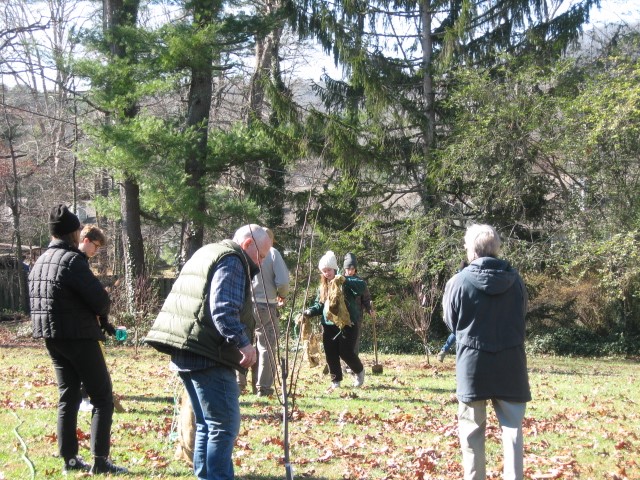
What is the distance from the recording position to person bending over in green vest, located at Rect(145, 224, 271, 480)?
4.53m

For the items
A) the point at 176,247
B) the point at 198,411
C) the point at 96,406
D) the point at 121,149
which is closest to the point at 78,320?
the point at 96,406

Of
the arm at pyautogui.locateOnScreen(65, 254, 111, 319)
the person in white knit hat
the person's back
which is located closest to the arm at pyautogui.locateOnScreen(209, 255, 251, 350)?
the arm at pyautogui.locateOnScreen(65, 254, 111, 319)

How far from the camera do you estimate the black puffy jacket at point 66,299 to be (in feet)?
17.7

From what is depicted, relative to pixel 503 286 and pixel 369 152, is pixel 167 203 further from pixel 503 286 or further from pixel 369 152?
pixel 503 286

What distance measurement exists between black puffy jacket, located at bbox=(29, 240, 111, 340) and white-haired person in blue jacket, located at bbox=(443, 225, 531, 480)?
245 cm

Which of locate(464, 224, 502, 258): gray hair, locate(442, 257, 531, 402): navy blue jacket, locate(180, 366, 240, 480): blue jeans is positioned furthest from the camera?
locate(464, 224, 502, 258): gray hair

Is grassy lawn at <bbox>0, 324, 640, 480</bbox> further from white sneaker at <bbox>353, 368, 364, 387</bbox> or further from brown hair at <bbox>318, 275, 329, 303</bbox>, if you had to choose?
brown hair at <bbox>318, 275, 329, 303</bbox>

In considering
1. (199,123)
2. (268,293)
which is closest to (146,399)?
(268,293)

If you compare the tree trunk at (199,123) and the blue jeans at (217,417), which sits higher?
the tree trunk at (199,123)

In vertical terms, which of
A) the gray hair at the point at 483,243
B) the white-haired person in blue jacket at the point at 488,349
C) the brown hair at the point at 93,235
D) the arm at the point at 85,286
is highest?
the brown hair at the point at 93,235

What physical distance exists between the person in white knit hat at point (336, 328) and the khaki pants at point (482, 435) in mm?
5106

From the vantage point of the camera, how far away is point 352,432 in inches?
293

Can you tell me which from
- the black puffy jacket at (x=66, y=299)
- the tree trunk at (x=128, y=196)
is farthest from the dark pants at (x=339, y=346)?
the tree trunk at (x=128, y=196)

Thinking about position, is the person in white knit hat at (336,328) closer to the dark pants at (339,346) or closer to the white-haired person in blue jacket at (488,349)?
the dark pants at (339,346)
